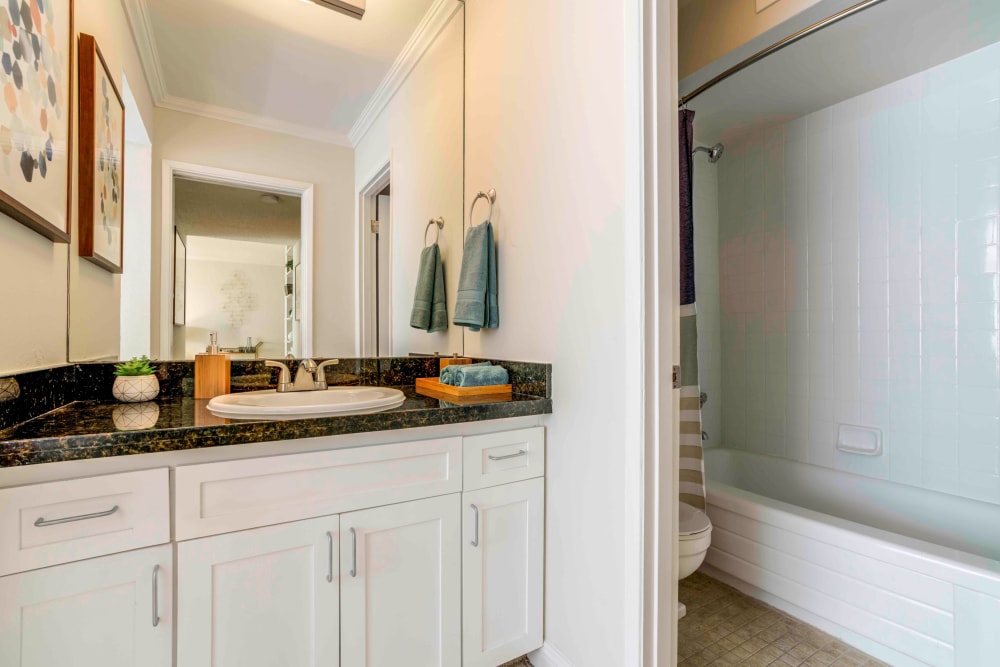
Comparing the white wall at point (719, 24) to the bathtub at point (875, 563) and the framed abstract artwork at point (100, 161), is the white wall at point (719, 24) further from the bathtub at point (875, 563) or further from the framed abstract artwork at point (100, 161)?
the framed abstract artwork at point (100, 161)

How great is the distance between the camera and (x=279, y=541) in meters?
1.04

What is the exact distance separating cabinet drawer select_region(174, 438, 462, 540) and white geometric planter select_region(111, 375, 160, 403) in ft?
1.72

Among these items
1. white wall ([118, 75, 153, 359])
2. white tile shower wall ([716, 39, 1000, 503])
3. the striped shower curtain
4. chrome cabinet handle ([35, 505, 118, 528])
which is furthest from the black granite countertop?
white tile shower wall ([716, 39, 1000, 503])

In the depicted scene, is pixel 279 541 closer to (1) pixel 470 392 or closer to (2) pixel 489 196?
(1) pixel 470 392

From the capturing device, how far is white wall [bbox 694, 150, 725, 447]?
297cm

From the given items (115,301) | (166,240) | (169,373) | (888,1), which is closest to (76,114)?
(166,240)

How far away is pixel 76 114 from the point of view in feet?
3.85

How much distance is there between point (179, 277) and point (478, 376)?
1.00 metres

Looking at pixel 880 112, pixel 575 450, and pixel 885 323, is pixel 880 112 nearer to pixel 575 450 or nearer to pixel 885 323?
pixel 885 323

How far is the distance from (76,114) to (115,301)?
0.50 m

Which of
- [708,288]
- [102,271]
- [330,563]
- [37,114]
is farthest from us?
[708,288]

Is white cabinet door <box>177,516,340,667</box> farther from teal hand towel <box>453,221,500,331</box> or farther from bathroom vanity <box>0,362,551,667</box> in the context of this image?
teal hand towel <box>453,221,500,331</box>

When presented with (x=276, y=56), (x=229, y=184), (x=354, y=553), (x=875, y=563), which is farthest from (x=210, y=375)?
(x=875, y=563)

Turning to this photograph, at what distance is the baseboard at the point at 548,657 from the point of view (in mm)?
1374
